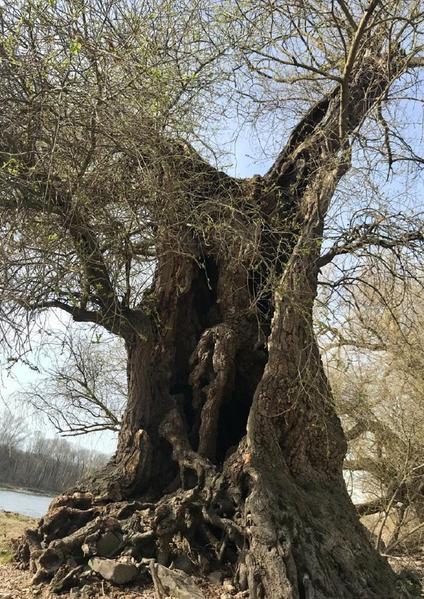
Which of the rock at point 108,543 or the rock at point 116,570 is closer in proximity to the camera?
the rock at point 116,570

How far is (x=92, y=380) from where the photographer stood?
12375 millimetres

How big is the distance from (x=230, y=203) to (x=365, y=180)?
1.43m

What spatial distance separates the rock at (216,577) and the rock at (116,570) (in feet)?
1.91

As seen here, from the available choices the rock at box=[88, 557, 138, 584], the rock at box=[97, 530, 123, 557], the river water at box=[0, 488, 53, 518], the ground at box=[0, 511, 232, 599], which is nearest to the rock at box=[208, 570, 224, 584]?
the ground at box=[0, 511, 232, 599]

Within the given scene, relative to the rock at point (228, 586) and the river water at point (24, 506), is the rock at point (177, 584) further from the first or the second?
the river water at point (24, 506)

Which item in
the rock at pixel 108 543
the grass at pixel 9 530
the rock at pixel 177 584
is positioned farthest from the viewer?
the grass at pixel 9 530

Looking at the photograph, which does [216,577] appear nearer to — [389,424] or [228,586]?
[228,586]

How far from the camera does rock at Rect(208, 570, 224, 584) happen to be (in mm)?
4289

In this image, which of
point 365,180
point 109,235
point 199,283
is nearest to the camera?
point 109,235

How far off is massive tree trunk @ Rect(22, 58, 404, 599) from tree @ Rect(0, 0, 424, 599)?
0.06 ft

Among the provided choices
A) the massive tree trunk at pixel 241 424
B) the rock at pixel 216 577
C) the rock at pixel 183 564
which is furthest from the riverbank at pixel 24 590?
the rock at pixel 216 577

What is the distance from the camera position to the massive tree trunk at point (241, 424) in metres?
4.31

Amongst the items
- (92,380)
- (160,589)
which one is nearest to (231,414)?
(160,589)

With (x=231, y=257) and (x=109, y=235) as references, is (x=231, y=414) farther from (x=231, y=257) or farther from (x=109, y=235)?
(x=109, y=235)
